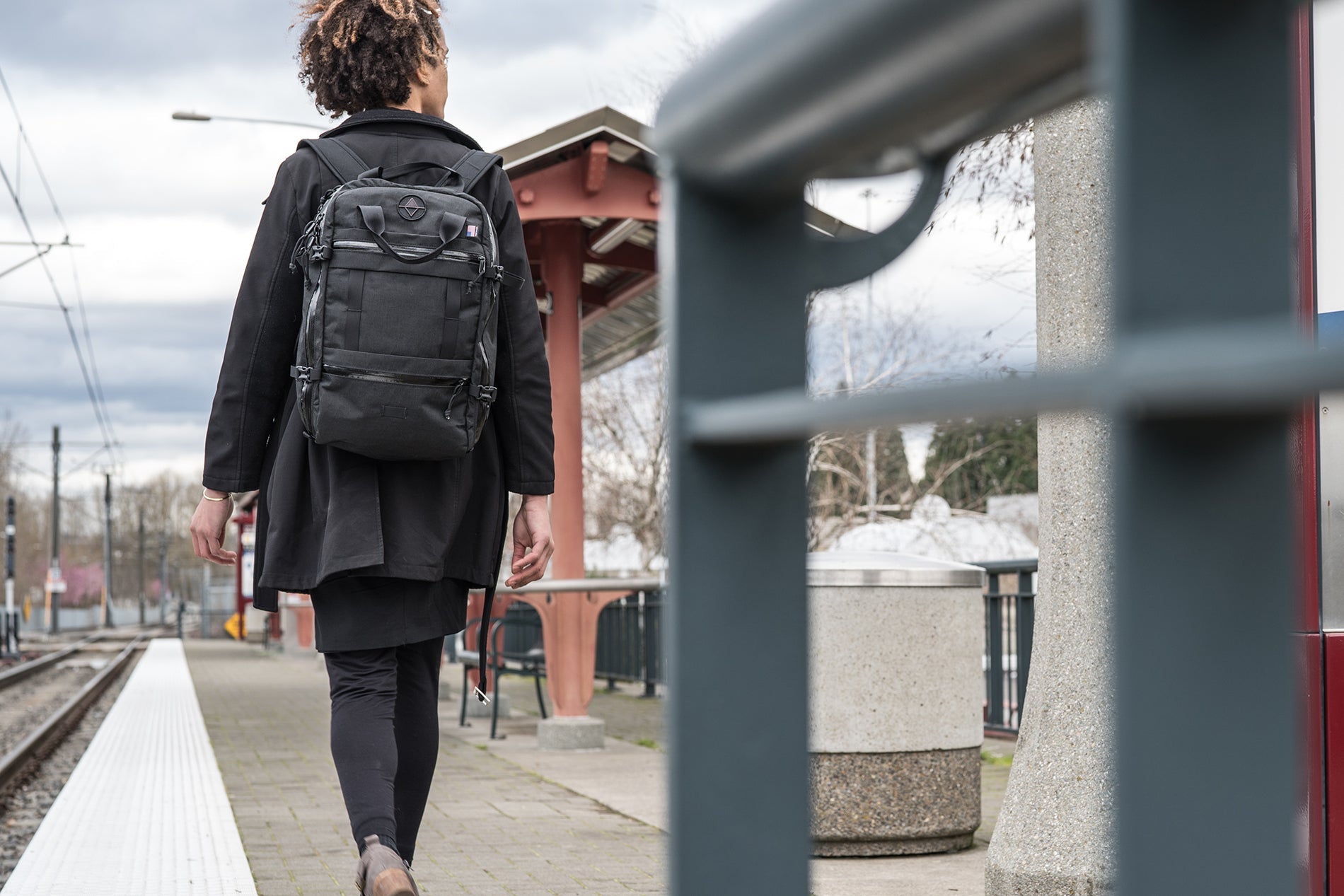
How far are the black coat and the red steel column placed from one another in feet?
15.5

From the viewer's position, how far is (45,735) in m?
11.1

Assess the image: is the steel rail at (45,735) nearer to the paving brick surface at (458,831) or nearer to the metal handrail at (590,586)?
the paving brick surface at (458,831)

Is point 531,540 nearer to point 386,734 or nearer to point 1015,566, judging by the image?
point 386,734

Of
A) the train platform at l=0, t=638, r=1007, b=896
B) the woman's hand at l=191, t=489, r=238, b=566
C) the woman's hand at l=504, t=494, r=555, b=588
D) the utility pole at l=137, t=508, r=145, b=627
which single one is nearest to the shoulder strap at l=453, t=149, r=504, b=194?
the woman's hand at l=504, t=494, r=555, b=588

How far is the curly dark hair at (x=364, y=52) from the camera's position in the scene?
3516 millimetres

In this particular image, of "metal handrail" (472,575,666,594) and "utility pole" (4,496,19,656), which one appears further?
"utility pole" (4,496,19,656)

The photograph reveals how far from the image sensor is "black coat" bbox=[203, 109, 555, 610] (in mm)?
3096

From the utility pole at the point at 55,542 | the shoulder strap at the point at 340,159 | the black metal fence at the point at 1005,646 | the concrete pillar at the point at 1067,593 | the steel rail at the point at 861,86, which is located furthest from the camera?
the utility pole at the point at 55,542

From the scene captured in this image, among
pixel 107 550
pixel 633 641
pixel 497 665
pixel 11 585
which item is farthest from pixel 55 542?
pixel 497 665

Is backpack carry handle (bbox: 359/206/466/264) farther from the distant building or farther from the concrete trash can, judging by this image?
the distant building

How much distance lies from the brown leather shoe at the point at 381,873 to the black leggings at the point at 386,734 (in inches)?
1.6

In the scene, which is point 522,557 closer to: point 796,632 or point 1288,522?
point 796,632

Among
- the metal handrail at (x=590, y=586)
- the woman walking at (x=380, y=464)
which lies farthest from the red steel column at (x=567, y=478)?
the woman walking at (x=380, y=464)

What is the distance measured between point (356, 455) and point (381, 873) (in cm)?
85
